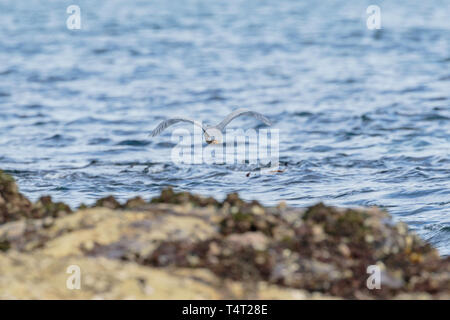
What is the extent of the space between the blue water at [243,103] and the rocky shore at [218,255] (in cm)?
502

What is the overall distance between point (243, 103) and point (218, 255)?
19.1 metres

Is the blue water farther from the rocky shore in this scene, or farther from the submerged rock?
the submerged rock

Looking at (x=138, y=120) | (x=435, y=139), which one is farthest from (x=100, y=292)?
(x=138, y=120)

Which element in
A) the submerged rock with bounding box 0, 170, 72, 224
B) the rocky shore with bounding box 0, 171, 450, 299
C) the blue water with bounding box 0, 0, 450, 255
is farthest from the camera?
the blue water with bounding box 0, 0, 450, 255

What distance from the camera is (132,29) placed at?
49.8 metres

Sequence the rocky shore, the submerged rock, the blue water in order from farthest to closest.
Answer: the blue water
the submerged rock
the rocky shore

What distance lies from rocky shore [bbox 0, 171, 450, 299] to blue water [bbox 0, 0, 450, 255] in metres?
5.02

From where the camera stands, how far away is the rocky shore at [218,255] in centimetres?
654

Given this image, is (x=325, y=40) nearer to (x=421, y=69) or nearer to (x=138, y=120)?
(x=421, y=69)

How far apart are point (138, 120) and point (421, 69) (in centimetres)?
1337

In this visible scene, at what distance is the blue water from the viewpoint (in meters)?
14.9

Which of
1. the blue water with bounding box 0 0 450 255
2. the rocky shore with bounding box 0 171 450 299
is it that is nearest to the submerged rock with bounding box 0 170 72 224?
the rocky shore with bounding box 0 171 450 299

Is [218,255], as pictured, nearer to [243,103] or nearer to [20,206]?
[20,206]

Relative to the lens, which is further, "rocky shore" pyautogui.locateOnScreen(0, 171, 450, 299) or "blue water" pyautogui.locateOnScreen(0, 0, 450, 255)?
"blue water" pyautogui.locateOnScreen(0, 0, 450, 255)
